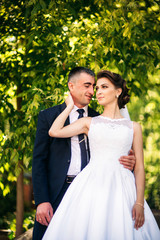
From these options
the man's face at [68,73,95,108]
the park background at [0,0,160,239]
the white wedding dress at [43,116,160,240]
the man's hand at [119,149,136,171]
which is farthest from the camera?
the park background at [0,0,160,239]

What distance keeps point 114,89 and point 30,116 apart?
162cm

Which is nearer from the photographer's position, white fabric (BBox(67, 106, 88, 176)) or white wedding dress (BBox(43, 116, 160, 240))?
white wedding dress (BBox(43, 116, 160, 240))

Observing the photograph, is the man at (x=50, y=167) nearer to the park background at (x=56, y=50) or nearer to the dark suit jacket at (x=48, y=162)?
the dark suit jacket at (x=48, y=162)

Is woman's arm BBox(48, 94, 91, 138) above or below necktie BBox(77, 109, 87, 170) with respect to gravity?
above

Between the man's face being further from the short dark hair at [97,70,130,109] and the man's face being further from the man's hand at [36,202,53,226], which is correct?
the man's hand at [36,202,53,226]

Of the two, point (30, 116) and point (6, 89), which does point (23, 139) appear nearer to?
point (30, 116)

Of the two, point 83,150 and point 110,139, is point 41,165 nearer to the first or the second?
point 83,150

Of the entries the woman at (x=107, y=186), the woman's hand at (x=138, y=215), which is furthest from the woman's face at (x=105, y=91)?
the woman's hand at (x=138, y=215)

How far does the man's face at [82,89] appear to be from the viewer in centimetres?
332

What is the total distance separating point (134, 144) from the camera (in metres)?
2.93

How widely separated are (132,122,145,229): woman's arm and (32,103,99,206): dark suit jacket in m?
0.68

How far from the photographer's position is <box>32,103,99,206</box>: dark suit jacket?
10.1ft

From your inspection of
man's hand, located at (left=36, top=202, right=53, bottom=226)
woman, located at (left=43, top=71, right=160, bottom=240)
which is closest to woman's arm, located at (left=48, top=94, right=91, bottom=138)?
woman, located at (left=43, top=71, right=160, bottom=240)

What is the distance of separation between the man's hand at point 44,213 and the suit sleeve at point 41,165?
5 centimetres
